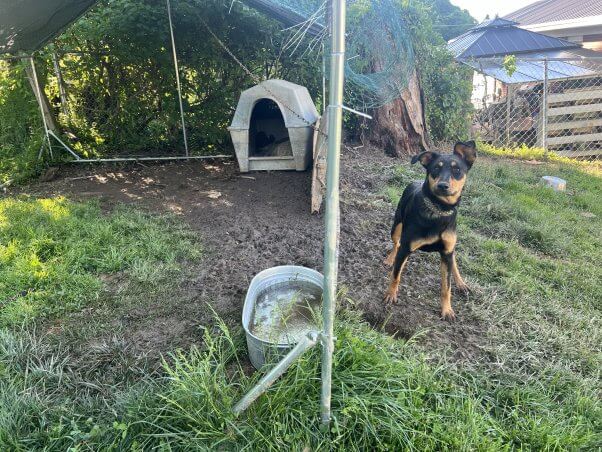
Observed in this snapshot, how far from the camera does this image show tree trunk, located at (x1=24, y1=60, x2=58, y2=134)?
6.35 metres

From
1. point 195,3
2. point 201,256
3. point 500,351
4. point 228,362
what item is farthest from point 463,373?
point 195,3

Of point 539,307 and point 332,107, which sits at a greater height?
point 332,107

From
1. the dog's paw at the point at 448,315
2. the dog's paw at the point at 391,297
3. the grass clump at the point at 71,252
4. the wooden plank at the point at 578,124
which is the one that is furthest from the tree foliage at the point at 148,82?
the dog's paw at the point at 448,315

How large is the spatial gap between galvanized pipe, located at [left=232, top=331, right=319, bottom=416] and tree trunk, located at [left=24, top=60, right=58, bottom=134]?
6.64m

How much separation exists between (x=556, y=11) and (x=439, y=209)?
20.8m

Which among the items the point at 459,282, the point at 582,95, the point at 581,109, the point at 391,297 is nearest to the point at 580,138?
the point at 581,109

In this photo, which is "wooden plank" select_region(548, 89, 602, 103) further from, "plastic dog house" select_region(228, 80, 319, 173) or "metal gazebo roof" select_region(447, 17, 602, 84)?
"plastic dog house" select_region(228, 80, 319, 173)

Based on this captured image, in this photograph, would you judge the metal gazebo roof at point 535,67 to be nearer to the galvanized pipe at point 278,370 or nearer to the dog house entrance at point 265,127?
the dog house entrance at point 265,127

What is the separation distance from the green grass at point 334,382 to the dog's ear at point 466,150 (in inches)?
45.8

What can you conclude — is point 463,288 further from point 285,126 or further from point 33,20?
point 33,20

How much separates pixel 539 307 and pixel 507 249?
0.97 meters

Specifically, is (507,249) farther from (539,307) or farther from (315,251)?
(315,251)

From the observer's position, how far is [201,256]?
3.71 metres

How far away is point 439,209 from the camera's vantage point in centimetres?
271
